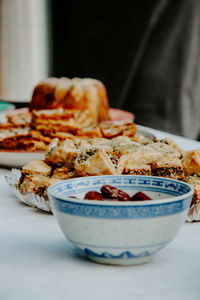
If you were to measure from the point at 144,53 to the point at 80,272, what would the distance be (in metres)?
2.27

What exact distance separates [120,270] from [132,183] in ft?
0.45

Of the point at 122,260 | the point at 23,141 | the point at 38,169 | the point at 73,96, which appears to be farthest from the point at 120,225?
the point at 73,96

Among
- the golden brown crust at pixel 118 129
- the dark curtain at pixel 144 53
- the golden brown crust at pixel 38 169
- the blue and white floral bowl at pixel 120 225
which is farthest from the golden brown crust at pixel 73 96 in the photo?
the dark curtain at pixel 144 53

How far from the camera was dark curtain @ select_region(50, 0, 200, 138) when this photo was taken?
261cm

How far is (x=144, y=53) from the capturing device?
2.71 m

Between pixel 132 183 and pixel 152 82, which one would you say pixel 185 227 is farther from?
pixel 152 82

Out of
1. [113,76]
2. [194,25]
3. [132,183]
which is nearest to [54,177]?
[132,183]

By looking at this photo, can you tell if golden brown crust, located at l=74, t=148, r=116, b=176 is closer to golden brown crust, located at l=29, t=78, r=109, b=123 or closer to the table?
the table

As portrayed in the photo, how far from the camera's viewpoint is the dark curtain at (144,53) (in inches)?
103

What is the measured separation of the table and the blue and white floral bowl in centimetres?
2

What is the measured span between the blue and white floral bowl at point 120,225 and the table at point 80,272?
0.02 meters

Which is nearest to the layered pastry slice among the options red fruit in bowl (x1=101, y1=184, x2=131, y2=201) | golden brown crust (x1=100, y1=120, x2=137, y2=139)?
golden brown crust (x1=100, y1=120, x2=137, y2=139)

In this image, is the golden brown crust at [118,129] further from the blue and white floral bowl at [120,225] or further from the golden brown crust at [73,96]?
the blue and white floral bowl at [120,225]

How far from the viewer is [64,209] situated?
1.81 feet
